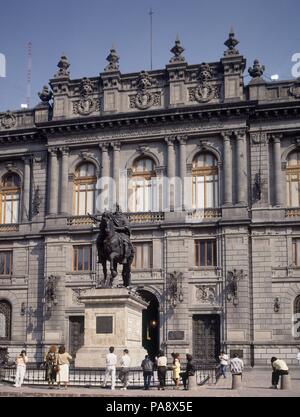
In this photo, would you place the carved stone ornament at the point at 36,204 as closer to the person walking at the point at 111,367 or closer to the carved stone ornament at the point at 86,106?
the carved stone ornament at the point at 86,106

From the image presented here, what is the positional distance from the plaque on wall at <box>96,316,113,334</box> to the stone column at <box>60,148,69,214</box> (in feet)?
71.6

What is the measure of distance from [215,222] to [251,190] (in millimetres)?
3400

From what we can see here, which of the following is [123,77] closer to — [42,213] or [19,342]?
[42,213]

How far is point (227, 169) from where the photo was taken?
46.2 metres

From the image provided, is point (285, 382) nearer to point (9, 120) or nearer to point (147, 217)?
point (147, 217)

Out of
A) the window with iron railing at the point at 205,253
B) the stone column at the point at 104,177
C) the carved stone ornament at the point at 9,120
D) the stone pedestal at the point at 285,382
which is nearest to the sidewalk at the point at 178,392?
the stone pedestal at the point at 285,382

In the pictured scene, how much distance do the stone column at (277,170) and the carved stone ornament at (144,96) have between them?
9.02 m

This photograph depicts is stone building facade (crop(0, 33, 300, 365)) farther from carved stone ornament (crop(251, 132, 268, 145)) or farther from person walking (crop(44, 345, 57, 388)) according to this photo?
person walking (crop(44, 345, 57, 388))

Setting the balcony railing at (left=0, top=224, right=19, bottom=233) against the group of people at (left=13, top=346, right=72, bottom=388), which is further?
the balcony railing at (left=0, top=224, right=19, bottom=233)

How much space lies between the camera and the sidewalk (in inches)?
850

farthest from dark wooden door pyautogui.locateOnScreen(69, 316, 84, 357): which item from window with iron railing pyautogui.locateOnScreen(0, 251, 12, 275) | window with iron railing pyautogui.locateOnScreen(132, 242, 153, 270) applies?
window with iron railing pyautogui.locateOnScreen(0, 251, 12, 275)

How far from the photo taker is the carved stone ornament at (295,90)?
46531 mm

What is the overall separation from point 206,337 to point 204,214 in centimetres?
837

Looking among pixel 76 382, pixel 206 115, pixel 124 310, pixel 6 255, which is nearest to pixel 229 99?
pixel 206 115
